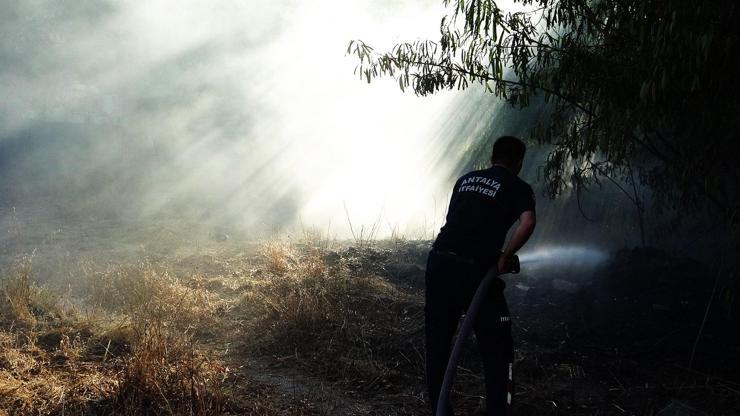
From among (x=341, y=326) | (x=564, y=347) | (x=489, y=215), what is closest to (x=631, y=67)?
(x=489, y=215)

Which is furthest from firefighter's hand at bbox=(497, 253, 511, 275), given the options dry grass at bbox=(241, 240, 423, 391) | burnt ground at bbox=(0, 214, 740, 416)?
dry grass at bbox=(241, 240, 423, 391)

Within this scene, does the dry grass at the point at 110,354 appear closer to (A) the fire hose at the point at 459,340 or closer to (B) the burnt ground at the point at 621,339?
(A) the fire hose at the point at 459,340

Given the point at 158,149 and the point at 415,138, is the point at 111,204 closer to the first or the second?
the point at 158,149

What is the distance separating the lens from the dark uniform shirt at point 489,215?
7.88 feet

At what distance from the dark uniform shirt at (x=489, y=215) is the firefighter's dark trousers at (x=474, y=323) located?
72 mm

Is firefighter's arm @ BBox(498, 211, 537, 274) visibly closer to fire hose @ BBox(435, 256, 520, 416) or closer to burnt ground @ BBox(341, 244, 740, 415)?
fire hose @ BBox(435, 256, 520, 416)

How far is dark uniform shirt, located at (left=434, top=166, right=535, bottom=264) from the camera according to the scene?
7.88 feet

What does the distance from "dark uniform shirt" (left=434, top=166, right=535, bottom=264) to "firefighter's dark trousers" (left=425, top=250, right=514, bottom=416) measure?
72 mm

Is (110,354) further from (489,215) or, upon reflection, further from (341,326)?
(489,215)

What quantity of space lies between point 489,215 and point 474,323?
1.84ft

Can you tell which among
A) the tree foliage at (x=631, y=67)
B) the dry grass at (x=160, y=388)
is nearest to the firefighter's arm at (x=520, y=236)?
the tree foliage at (x=631, y=67)

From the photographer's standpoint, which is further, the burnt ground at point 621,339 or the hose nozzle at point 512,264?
the burnt ground at point 621,339

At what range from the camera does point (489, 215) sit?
2.40m

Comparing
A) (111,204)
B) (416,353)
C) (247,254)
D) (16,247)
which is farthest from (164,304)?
(111,204)
